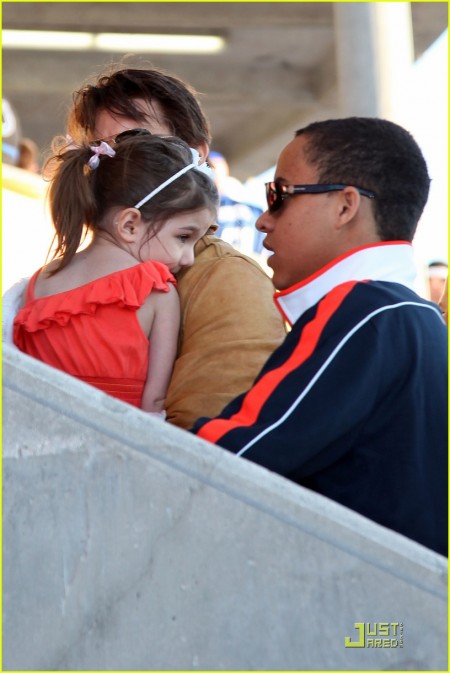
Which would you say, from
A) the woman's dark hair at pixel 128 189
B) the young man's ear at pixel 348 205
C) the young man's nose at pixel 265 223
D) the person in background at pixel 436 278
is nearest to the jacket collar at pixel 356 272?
the young man's ear at pixel 348 205

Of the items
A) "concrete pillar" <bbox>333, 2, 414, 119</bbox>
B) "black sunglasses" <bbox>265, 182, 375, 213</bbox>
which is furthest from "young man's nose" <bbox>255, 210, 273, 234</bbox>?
"concrete pillar" <bbox>333, 2, 414, 119</bbox>

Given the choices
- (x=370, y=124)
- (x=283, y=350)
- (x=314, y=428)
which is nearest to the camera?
(x=314, y=428)

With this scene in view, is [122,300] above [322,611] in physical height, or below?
above

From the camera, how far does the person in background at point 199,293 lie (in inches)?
95.9

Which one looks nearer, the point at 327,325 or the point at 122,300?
the point at 327,325

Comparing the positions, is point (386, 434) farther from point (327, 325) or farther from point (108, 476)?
point (108, 476)

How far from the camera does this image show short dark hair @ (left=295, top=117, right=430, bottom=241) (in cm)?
246

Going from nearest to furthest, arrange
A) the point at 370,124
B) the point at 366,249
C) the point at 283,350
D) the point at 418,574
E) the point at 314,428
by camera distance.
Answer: the point at 418,574 < the point at 314,428 < the point at 283,350 < the point at 366,249 < the point at 370,124

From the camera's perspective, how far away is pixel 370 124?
254 cm

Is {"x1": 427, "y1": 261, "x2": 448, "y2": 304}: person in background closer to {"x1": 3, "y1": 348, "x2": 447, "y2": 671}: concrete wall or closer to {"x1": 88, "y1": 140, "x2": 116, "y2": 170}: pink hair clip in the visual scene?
{"x1": 88, "y1": 140, "x2": 116, "y2": 170}: pink hair clip

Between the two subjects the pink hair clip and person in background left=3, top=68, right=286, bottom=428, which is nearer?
person in background left=3, top=68, right=286, bottom=428

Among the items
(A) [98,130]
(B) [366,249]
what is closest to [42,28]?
(A) [98,130]

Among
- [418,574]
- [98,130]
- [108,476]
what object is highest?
[98,130]

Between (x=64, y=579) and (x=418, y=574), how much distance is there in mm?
566
